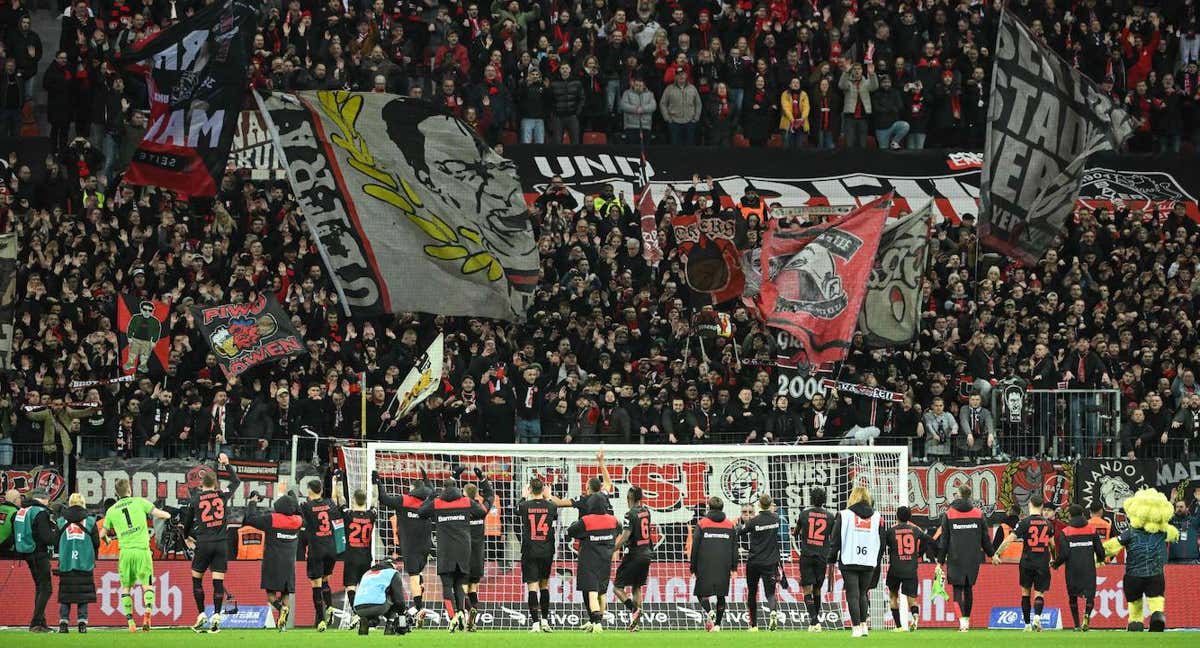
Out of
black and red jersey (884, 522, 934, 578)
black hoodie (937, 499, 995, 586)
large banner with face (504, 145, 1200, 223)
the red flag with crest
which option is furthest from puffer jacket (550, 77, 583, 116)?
black and red jersey (884, 522, 934, 578)

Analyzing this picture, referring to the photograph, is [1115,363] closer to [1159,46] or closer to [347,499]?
[1159,46]

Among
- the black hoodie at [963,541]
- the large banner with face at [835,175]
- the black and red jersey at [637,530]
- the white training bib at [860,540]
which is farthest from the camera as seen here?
the large banner with face at [835,175]

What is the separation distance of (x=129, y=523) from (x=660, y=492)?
7.26m

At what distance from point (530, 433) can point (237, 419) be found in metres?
4.22

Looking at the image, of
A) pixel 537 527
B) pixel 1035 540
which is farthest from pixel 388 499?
pixel 1035 540

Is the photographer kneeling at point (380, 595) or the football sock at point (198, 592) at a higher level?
the photographer kneeling at point (380, 595)

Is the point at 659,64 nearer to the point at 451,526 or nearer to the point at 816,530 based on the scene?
the point at 816,530

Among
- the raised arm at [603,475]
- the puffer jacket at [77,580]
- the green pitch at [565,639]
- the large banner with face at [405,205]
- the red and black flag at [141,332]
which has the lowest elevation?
the green pitch at [565,639]

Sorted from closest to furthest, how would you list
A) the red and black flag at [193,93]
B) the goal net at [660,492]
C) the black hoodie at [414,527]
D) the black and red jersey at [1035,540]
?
the black hoodie at [414,527] → the black and red jersey at [1035,540] → the goal net at [660,492] → the red and black flag at [193,93]

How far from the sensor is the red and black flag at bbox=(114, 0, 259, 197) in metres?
28.9

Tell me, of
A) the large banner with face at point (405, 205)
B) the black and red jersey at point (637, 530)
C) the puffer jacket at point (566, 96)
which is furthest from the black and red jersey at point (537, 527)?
the puffer jacket at point (566, 96)

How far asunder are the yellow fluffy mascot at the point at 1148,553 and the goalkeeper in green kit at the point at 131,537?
1164 centimetres

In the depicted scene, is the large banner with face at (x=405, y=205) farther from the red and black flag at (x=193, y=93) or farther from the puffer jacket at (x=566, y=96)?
the puffer jacket at (x=566, y=96)

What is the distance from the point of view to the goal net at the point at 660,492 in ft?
85.7
